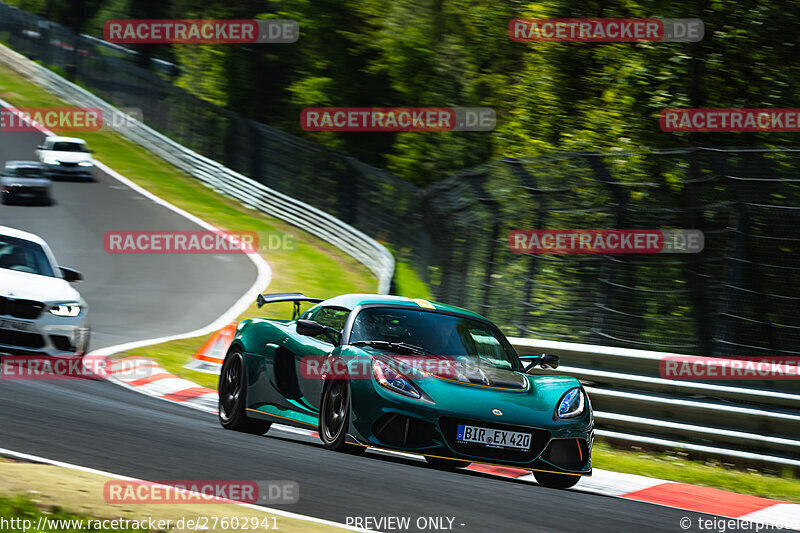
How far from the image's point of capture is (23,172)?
1137 inches

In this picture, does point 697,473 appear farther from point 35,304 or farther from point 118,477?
point 35,304

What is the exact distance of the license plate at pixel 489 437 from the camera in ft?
22.9

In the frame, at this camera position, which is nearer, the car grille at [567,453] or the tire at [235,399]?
the car grille at [567,453]

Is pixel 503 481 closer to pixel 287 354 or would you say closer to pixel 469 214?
pixel 287 354

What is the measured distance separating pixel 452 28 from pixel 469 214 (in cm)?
2089

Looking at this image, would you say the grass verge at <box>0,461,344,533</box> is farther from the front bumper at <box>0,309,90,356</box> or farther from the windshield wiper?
the front bumper at <box>0,309,90,356</box>

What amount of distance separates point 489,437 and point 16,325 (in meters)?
→ 5.98

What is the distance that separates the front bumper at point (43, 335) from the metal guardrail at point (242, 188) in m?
8.56

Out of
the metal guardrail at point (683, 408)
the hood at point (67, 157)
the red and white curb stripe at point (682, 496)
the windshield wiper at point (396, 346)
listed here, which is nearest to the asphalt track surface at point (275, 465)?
the red and white curb stripe at point (682, 496)

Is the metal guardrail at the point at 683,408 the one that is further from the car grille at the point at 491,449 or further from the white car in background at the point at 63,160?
the white car in background at the point at 63,160

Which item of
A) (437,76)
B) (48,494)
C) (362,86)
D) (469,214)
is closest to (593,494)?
(48,494)

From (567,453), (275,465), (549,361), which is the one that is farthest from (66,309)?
(567,453)

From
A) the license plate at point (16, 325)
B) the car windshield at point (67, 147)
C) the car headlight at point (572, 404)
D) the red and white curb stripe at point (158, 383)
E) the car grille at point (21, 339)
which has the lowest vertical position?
the car windshield at point (67, 147)

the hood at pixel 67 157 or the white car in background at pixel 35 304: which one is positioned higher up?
the white car in background at pixel 35 304
